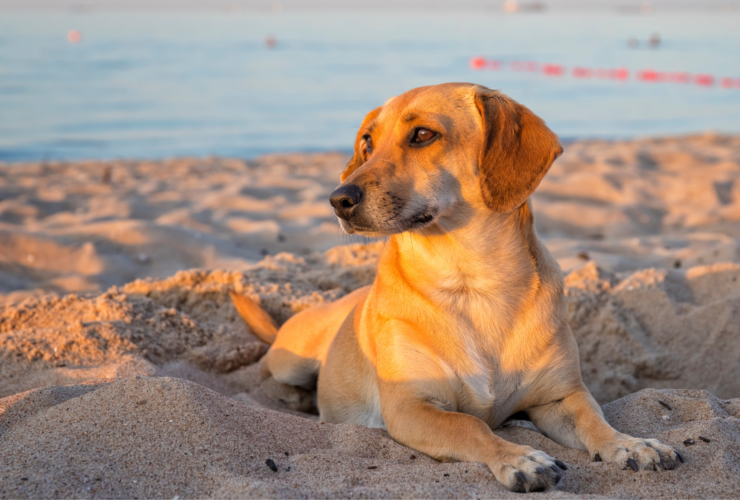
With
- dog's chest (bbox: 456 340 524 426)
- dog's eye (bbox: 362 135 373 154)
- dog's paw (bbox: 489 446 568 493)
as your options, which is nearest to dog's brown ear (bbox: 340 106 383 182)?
dog's eye (bbox: 362 135 373 154)

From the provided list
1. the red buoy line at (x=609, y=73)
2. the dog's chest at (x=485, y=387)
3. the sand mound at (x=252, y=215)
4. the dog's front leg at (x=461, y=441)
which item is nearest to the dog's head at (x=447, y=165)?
the dog's chest at (x=485, y=387)

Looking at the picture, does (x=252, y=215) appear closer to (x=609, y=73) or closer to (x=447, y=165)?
(x=447, y=165)

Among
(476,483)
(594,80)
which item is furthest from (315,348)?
(594,80)

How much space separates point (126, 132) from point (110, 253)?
36.0 ft

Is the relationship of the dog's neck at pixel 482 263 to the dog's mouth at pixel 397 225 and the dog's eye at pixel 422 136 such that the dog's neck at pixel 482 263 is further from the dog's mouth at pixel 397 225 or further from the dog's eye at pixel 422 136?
the dog's eye at pixel 422 136

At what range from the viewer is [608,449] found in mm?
2859

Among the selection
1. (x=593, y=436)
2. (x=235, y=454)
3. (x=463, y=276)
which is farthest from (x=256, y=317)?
(x=593, y=436)

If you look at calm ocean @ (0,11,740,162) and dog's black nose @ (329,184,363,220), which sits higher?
dog's black nose @ (329,184,363,220)

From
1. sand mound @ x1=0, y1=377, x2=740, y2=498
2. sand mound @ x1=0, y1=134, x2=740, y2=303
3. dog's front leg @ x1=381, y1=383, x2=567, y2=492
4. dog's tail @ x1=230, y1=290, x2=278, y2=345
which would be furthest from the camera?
sand mound @ x1=0, y1=134, x2=740, y2=303

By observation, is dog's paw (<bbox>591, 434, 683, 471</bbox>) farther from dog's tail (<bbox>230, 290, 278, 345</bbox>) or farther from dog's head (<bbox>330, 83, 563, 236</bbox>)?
dog's tail (<bbox>230, 290, 278, 345</bbox>)

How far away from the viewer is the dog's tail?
4805mm

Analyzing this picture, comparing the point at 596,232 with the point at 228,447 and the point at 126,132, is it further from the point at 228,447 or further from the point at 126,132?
the point at 126,132

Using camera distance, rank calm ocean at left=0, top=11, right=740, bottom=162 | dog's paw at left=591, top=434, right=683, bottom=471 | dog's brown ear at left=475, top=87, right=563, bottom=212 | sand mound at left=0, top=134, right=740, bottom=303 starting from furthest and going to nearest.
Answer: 1. calm ocean at left=0, top=11, right=740, bottom=162
2. sand mound at left=0, top=134, right=740, bottom=303
3. dog's brown ear at left=475, top=87, right=563, bottom=212
4. dog's paw at left=591, top=434, right=683, bottom=471

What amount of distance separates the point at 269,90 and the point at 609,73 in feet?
46.3
